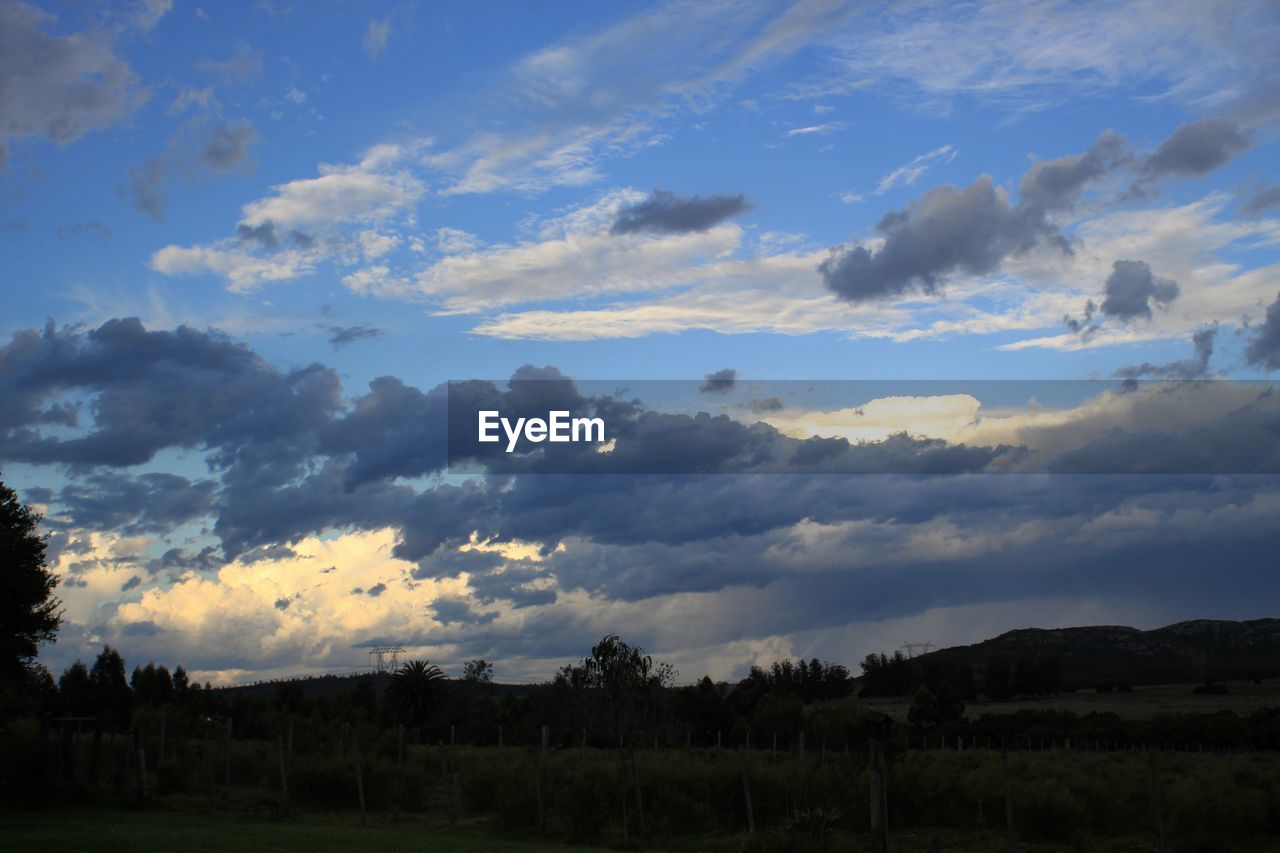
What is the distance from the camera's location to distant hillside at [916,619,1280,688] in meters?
161

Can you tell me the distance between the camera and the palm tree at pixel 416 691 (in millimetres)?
69938

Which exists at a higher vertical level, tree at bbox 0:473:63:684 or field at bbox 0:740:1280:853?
tree at bbox 0:473:63:684

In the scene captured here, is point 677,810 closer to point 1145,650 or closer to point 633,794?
point 633,794

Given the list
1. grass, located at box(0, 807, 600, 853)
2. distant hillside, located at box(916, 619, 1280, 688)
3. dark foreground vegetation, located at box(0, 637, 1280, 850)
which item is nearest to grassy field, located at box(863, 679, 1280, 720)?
distant hillside, located at box(916, 619, 1280, 688)

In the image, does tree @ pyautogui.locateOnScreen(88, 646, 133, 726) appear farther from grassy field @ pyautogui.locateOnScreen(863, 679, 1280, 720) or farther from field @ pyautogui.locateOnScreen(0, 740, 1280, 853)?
grassy field @ pyautogui.locateOnScreen(863, 679, 1280, 720)

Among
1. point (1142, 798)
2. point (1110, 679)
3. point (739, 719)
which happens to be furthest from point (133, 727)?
point (1110, 679)

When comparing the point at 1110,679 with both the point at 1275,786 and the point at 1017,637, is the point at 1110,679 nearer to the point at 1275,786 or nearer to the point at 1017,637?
the point at 1017,637

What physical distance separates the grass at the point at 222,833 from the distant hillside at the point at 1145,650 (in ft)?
445

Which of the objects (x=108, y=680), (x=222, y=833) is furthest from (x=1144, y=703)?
(x=222, y=833)

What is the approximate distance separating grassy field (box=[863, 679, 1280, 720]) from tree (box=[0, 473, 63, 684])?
65.8 metres

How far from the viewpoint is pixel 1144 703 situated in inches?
3942

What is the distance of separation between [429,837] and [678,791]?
6355mm

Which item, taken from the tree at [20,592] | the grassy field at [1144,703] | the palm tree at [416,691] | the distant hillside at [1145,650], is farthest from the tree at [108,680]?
the distant hillside at [1145,650]

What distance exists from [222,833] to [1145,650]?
183883 millimetres
